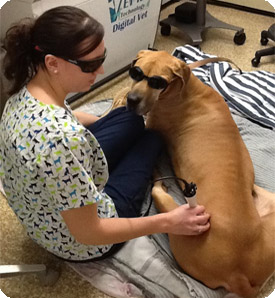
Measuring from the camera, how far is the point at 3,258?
159cm

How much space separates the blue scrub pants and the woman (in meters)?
0.12

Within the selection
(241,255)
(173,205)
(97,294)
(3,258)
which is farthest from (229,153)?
(3,258)

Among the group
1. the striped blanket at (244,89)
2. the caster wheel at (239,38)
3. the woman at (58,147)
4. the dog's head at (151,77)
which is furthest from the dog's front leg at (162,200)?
the caster wheel at (239,38)

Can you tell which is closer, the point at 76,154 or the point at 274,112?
the point at 76,154

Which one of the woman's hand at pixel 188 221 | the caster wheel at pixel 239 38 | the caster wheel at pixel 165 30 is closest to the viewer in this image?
the woman's hand at pixel 188 221

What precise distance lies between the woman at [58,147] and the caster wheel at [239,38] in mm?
2240

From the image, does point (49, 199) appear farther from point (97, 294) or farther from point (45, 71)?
point (97, 294)

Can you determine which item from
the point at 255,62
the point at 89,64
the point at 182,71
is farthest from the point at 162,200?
the point at 255,62

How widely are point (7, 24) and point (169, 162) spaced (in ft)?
3.51

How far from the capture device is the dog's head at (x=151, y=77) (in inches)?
65.0

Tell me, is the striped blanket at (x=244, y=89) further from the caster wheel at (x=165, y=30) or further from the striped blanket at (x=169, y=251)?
the caster wheel at (x=165, y=30)

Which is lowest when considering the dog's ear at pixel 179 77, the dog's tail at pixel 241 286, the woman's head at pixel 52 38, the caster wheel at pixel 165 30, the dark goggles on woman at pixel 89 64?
the caster wheel at pixel 165 30

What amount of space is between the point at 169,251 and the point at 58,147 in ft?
2.26

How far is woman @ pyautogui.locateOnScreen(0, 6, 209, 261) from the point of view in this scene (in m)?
1.03
